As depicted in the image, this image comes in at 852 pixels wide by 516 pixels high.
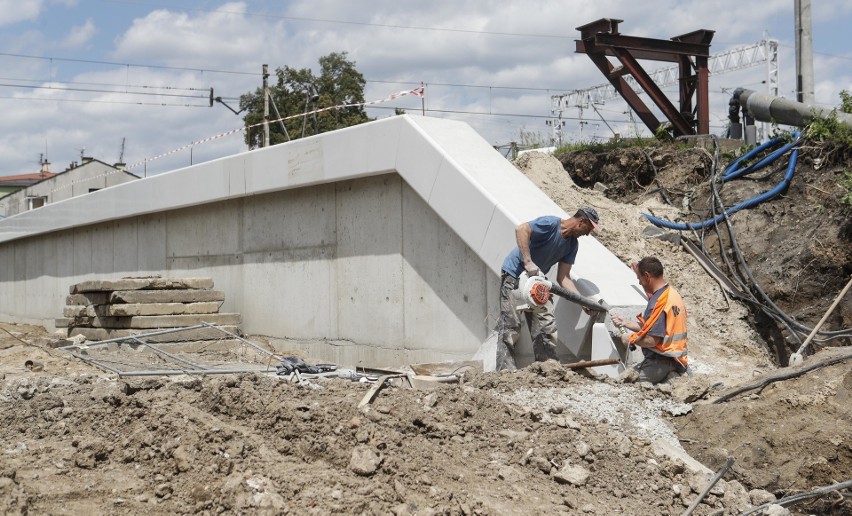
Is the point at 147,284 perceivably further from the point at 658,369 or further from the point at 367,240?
the point at 658,369

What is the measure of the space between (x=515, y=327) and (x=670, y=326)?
1.31m

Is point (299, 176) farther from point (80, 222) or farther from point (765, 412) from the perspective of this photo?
point (80, 222)

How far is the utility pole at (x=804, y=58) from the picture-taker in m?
13.0

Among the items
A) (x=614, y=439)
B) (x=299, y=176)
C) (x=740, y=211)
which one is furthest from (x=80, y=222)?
(x=614, y=439)

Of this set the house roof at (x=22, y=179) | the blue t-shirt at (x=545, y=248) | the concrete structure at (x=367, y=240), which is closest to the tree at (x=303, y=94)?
the concrete structure at (x=367, y=240)

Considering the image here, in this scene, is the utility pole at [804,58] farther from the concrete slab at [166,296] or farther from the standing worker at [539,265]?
the concrete slab at [166,296]

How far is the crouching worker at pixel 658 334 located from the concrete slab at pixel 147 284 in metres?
6.60

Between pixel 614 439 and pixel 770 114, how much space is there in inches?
288

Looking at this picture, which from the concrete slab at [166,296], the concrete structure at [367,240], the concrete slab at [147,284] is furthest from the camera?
the concrete slab at [147,284]

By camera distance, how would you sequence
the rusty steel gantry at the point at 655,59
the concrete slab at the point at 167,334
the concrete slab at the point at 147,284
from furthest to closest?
the rusty steel gantry at the point at 655,59 → the concrete slab at the point at 147,284 → the concrete slab at the point at 167,334

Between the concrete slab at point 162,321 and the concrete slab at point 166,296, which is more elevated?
the concrete slab at point 166,296

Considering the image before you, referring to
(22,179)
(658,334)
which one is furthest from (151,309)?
(22,179)

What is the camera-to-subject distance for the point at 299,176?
389 inches

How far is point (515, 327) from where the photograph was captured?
7.13 m
